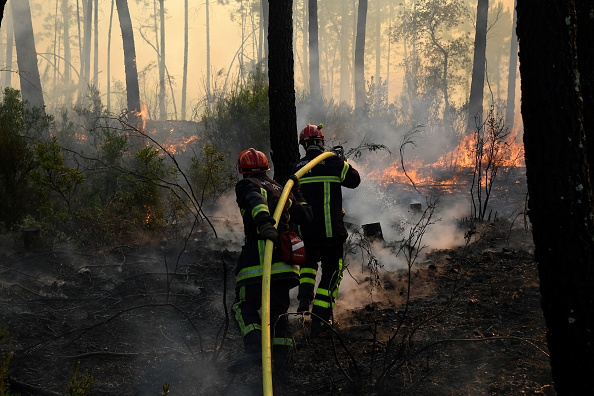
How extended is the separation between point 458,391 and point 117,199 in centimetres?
688

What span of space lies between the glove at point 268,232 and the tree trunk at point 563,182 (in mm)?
2029

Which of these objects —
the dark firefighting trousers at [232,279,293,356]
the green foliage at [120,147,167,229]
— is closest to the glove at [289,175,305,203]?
the dark firefighting trousers at [232,279,293,356]

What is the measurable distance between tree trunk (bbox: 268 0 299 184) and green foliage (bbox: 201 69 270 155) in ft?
20.3

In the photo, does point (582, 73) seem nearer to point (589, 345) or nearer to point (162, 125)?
point (589, 345)

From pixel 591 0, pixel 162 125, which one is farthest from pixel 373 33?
pixel 591 0

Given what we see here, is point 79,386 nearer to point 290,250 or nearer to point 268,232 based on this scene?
point 268,232

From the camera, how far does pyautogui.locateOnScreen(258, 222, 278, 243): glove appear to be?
4.45 meters

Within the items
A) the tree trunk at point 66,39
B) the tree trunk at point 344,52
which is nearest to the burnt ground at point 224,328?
the tree trunk at point 344,52

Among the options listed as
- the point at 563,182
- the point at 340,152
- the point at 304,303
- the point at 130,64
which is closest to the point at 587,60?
the point at 563,182

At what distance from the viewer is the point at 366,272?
25.8 feet

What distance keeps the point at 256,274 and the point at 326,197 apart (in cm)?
166

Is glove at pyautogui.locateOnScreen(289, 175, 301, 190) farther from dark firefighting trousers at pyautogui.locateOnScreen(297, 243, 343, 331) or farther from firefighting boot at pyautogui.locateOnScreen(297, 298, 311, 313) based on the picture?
firefighting boot at pyautogui.locateOnScreen(297, 298, 311, 313)

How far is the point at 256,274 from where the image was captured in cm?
478

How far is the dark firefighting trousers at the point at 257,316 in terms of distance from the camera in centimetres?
473
